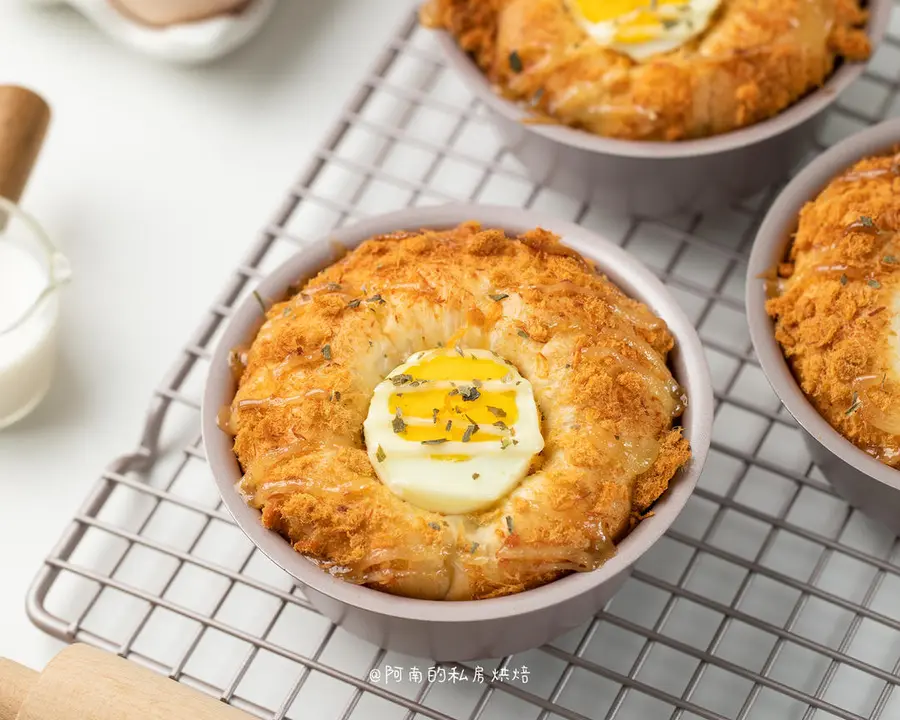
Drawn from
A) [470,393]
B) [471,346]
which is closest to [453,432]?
[470,393]

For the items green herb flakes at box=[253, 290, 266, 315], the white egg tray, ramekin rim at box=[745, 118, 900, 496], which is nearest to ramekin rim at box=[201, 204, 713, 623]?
green herb flakes at box=[253, 290, 266, 315]

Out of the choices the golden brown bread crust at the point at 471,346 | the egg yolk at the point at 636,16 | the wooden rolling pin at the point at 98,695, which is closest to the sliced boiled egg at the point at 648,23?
the egg yolk at the point at 636,16

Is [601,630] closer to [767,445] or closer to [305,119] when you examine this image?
[767,445]

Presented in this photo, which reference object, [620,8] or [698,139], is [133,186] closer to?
[620,8]

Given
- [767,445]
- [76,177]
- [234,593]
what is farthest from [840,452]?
[76,177]

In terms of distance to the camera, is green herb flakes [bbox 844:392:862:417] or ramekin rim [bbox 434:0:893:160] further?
ramekin rim [bbox 434:0:893:160]

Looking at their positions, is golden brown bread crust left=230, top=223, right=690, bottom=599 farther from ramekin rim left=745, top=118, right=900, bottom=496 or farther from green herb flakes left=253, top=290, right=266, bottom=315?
ramekin rim left=745, top=118, right=900, bottom=496
